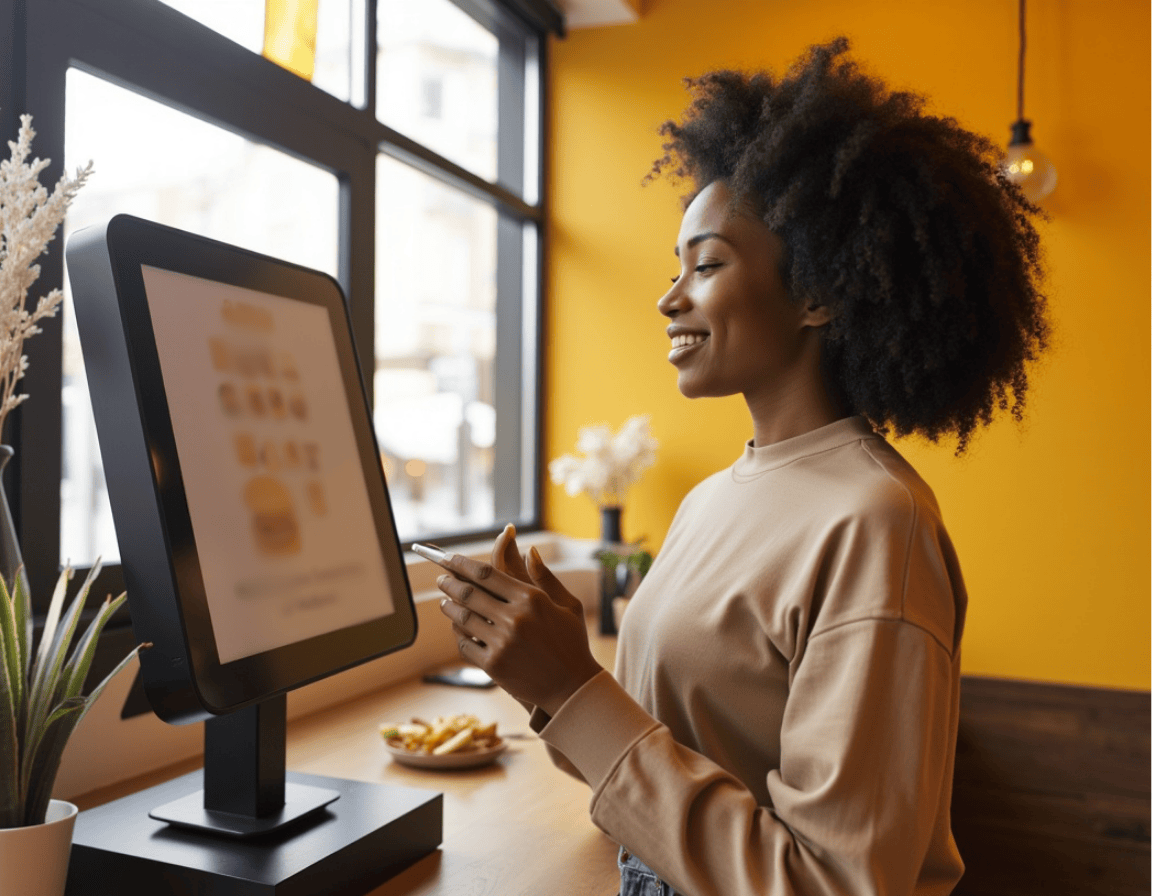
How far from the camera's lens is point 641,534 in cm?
347

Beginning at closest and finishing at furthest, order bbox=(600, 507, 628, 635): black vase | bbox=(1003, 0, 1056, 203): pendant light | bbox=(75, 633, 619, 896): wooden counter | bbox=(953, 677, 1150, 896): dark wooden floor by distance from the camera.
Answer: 1. bbox=(75, 633, 619, 896): wooden counter
2. bbox=(953, 677, 1150, 896): dark wooden floor
3. bbox=(600, 507, 628, 635): black vase
4. bbox=(1003, 0, 1056, 203): pendant light

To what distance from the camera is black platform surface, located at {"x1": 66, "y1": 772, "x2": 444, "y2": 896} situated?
0.91 m

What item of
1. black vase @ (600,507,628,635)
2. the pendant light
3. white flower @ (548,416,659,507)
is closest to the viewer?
black vase @ (600,507,628,635)

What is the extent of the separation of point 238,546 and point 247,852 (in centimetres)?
31

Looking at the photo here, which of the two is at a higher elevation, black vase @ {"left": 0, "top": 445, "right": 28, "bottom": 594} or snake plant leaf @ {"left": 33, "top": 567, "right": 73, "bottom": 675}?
black vase @ {"left": 0, "top": 445, "right": 28, "bottom": 594}

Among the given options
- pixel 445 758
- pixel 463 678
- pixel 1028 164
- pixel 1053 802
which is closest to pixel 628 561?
pixel 463 678

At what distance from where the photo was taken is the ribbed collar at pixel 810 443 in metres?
0.97

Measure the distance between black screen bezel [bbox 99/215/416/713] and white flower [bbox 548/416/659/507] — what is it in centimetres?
204

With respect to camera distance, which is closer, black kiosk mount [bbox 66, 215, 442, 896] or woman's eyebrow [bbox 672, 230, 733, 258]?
black kiosk mount [bbox 66, 215, 442, 896]

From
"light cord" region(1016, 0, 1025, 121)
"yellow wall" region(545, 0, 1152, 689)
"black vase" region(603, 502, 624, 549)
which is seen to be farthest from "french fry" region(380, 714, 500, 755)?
"light cord" region(1016, 0, 1025, 121)

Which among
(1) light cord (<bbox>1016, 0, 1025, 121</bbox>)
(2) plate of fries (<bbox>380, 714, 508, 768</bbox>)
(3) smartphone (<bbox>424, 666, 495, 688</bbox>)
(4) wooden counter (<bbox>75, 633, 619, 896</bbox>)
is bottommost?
(3) smartphone (<bbox>424, 666, 495, 688</bbox>)

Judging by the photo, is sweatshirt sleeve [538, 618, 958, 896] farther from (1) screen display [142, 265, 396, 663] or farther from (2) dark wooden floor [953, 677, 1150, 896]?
(2) dark wooden floor [953, 677, 1150, 896]

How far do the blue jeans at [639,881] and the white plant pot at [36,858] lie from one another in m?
0.53

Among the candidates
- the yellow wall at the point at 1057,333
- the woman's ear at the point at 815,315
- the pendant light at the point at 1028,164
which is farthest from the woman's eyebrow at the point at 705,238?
the pendant light at the point at 1028,164
